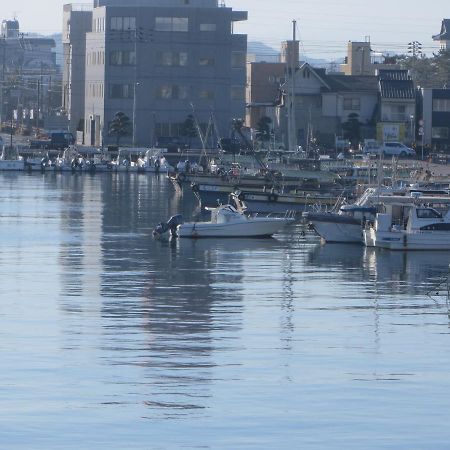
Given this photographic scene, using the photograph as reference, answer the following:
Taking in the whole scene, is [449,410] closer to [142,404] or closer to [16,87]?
[142,404]

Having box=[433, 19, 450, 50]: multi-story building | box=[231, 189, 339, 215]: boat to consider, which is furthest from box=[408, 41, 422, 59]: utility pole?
box=[231, 189, 339, 215]: boat

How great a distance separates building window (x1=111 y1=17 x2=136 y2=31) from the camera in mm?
84062

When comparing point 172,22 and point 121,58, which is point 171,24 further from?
point 121,58

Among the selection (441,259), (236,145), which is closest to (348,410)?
(441,259)

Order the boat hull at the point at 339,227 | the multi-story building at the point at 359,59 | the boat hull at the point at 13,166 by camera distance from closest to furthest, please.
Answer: the boat hull at the point at 339,227 → the boat hull at the point at 13,166 → the multi-story building at the point at 359,59

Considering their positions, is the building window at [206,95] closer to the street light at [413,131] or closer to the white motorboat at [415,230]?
the street light at [413,131]

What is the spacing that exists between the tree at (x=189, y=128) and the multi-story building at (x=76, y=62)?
1148 cm

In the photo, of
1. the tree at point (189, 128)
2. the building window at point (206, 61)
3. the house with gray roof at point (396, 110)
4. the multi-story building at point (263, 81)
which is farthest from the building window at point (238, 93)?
the multi-story building at point (263, 81)

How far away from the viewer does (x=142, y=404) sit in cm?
1727

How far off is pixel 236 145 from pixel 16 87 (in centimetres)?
6444

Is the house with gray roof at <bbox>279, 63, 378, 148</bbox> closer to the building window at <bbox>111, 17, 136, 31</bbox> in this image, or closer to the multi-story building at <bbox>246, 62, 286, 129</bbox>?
the building window at <bbox>111, 17, 136, 31</bbox>

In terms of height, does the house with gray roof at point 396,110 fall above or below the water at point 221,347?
above

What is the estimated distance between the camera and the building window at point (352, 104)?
278ft

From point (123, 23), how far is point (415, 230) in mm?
50785
